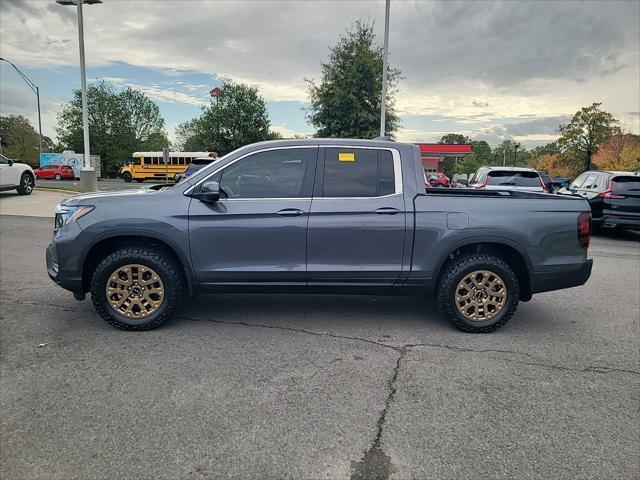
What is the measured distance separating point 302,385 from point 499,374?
1556 mm

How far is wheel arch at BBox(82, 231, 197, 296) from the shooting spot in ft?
14.2

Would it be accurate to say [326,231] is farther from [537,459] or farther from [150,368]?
[537,459]

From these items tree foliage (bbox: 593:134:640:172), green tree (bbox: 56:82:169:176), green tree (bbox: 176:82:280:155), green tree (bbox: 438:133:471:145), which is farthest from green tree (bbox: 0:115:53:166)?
green tree (bbox: 438:133:471:145)

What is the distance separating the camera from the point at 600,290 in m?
6.39

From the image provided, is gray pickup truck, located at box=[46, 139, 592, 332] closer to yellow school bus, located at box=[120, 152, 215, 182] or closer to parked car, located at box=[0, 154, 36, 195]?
parked car, located at box=[0, 154, 36, 195]

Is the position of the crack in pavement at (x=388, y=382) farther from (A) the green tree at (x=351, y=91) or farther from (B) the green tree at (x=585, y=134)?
(B) the green tree at (x=585, y=134)

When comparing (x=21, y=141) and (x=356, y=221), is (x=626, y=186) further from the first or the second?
(x=21, y=141)

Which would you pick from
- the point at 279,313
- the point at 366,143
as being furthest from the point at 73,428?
the point at 366,143

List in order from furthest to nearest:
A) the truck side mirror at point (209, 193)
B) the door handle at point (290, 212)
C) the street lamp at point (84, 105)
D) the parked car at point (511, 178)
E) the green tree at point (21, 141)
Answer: the green tree at point (21, 141)
the street lamp at point (84, 105)
the parked car at point (511, 178)
the door handle at point (290, 212)
the truck side mirror at point (209, 193)

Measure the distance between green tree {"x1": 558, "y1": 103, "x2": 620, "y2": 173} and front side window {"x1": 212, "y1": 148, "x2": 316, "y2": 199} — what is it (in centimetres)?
5527

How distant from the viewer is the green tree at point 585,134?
1984 inches

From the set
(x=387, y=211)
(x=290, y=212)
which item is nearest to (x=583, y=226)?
(x=387, y=211)

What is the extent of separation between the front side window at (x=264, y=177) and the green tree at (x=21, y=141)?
2813 inches

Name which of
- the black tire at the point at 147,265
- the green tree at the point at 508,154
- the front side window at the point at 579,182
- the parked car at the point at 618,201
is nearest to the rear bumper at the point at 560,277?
the black tire at the point at 147,265
